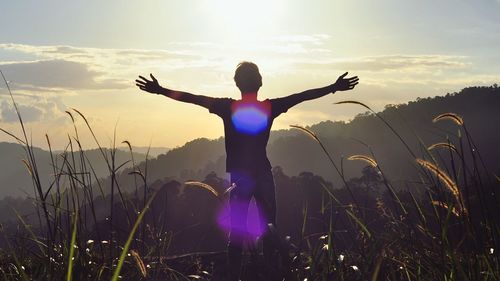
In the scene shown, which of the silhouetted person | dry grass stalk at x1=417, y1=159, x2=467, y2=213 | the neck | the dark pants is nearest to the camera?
dry grass stalk at x1=417, y1=159, x2=467, y2=213

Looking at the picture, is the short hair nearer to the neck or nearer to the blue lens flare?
the neck

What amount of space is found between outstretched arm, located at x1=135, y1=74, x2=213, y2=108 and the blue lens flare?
1.21 ft

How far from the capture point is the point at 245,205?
18.8 ft

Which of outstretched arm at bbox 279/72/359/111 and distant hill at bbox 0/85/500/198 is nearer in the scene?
outstretched arm at bbox 279/72/359/111

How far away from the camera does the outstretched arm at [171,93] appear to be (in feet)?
19.3

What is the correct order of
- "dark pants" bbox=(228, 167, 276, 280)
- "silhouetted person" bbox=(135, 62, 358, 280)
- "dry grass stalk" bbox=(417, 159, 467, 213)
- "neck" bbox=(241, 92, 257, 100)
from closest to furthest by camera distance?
1. "dry grass stalk" bbox=(417, 159, 467, 213)
2. "dark pants" bbox=(228, 167, 276, 280)
3. "silhouetted person" bbox=(135, 62, 358, 280)
4. "neck" bbox=(241, 92, 257, 100)

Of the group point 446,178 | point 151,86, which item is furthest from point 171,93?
point 446,178

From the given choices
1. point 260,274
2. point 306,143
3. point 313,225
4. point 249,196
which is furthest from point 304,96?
point 306,143

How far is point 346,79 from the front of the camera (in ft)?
20.0

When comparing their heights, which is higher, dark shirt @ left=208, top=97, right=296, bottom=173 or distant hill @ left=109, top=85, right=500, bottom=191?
dark shirt @ left=208, top=97, right=296, bottom=173

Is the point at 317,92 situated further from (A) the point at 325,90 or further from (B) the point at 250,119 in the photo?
(B) the point at 250,119

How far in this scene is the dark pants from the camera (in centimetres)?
550

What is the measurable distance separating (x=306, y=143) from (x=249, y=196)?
184m

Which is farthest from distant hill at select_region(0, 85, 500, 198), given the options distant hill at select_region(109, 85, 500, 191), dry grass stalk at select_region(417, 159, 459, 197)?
dry grass stalk at select_region(417, 159, 459, 197)
